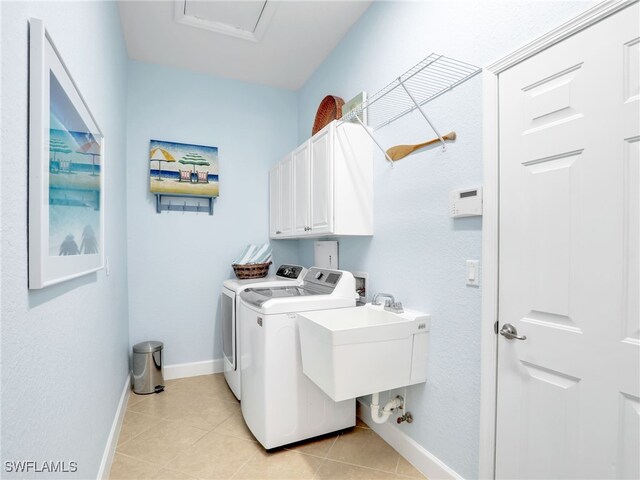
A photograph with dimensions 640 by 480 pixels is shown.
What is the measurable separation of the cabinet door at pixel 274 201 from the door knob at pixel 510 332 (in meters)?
2.19

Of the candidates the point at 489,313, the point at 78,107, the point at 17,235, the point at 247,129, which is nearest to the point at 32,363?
the point at 17,235

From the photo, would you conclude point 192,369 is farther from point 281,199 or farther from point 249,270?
point 281,199

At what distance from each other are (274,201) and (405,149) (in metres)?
1.71

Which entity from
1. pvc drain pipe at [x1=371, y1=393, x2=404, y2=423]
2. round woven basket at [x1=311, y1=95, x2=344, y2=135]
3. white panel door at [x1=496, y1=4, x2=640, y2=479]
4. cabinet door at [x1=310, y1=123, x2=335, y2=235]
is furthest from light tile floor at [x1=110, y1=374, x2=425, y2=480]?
round woven basket at [x1=311, y1=95, x2=344, y2=135]

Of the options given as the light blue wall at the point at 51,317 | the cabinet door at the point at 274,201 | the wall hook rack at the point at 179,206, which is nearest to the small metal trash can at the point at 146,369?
the light blue wall at the point at 51,317

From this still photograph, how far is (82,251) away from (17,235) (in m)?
0.57

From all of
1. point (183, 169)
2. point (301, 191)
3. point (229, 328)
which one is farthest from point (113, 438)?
point (183, 169)

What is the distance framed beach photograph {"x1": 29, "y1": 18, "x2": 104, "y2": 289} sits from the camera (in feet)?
2.65

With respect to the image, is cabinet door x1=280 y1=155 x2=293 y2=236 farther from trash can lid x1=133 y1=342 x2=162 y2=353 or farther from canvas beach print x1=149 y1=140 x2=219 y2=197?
trash can lid x1=133 y1=342 x2=162 y2=353

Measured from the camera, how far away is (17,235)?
743mm

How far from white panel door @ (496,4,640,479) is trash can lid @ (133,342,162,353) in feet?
8.44

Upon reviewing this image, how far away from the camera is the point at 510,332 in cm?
140

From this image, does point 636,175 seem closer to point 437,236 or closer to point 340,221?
point 437,236

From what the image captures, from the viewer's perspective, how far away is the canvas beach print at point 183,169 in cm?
303
